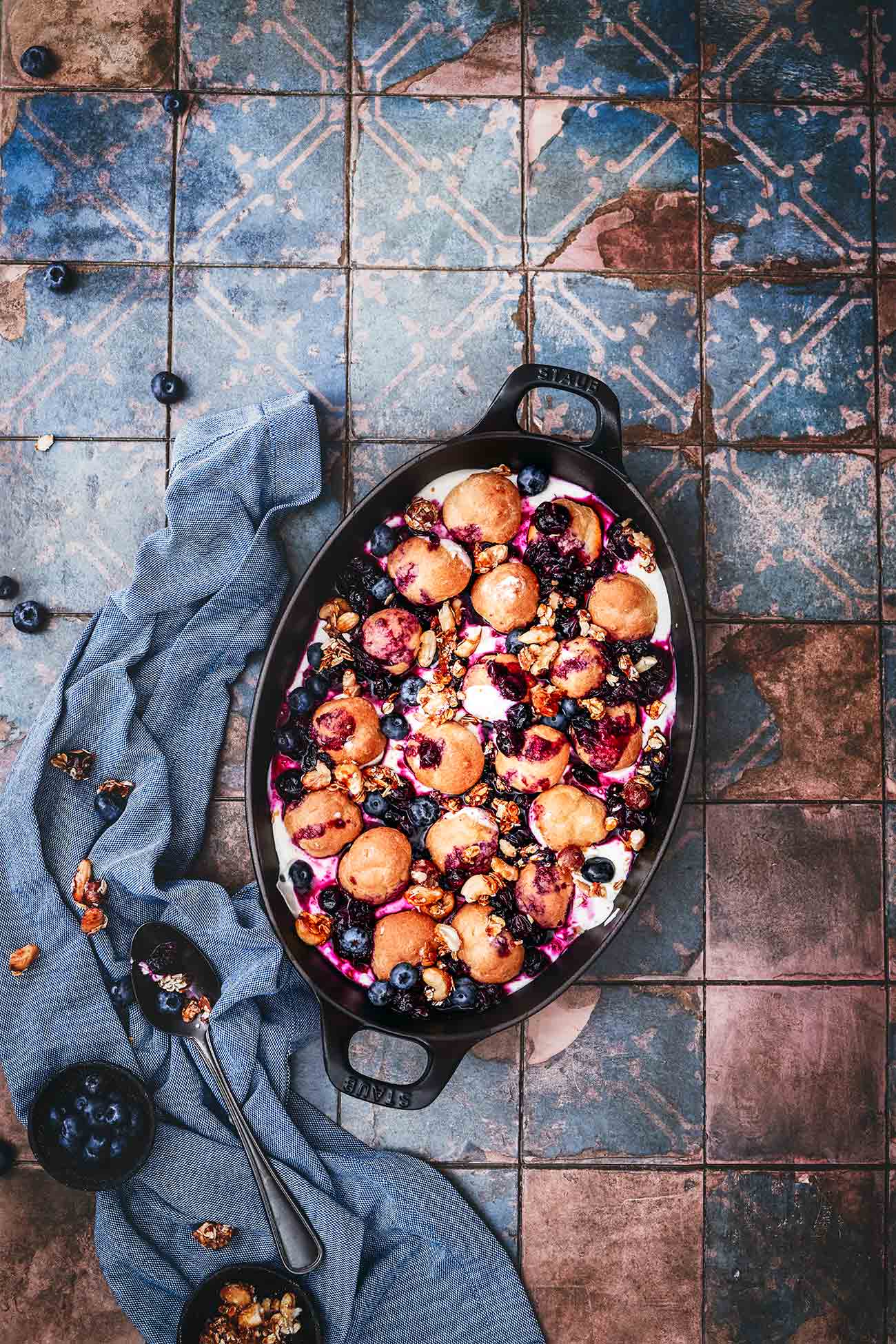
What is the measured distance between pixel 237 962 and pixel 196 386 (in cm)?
133

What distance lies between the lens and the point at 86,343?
217 centimetres

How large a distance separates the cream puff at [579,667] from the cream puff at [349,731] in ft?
1.30

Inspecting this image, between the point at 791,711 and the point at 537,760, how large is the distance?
694 mm

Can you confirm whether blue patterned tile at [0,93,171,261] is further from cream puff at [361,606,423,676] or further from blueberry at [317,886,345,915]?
blueberry at [317,886,345,915]

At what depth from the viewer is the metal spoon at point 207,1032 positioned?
194cm

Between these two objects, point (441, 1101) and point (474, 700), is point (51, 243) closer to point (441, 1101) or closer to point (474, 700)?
point (474, 700)

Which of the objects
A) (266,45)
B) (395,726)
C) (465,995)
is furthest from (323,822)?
(266,45)

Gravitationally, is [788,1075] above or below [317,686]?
below

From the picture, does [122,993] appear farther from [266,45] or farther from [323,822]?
[266,45]

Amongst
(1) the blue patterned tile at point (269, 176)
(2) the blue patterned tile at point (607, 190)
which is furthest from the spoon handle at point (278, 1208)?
(2) the blue patterned tile at point (607, 190)

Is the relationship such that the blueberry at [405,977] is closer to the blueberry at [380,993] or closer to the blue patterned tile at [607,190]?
the blueberry at [380,993]

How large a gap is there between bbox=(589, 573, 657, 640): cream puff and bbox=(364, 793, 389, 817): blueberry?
582 mm

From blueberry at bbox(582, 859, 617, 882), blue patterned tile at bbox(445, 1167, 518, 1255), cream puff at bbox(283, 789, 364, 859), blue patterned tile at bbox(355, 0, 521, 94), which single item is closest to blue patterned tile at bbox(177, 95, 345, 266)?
blue patterned tile at bbox(355, 0, 521, 94)

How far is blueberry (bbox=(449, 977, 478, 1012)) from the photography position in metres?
1.87
